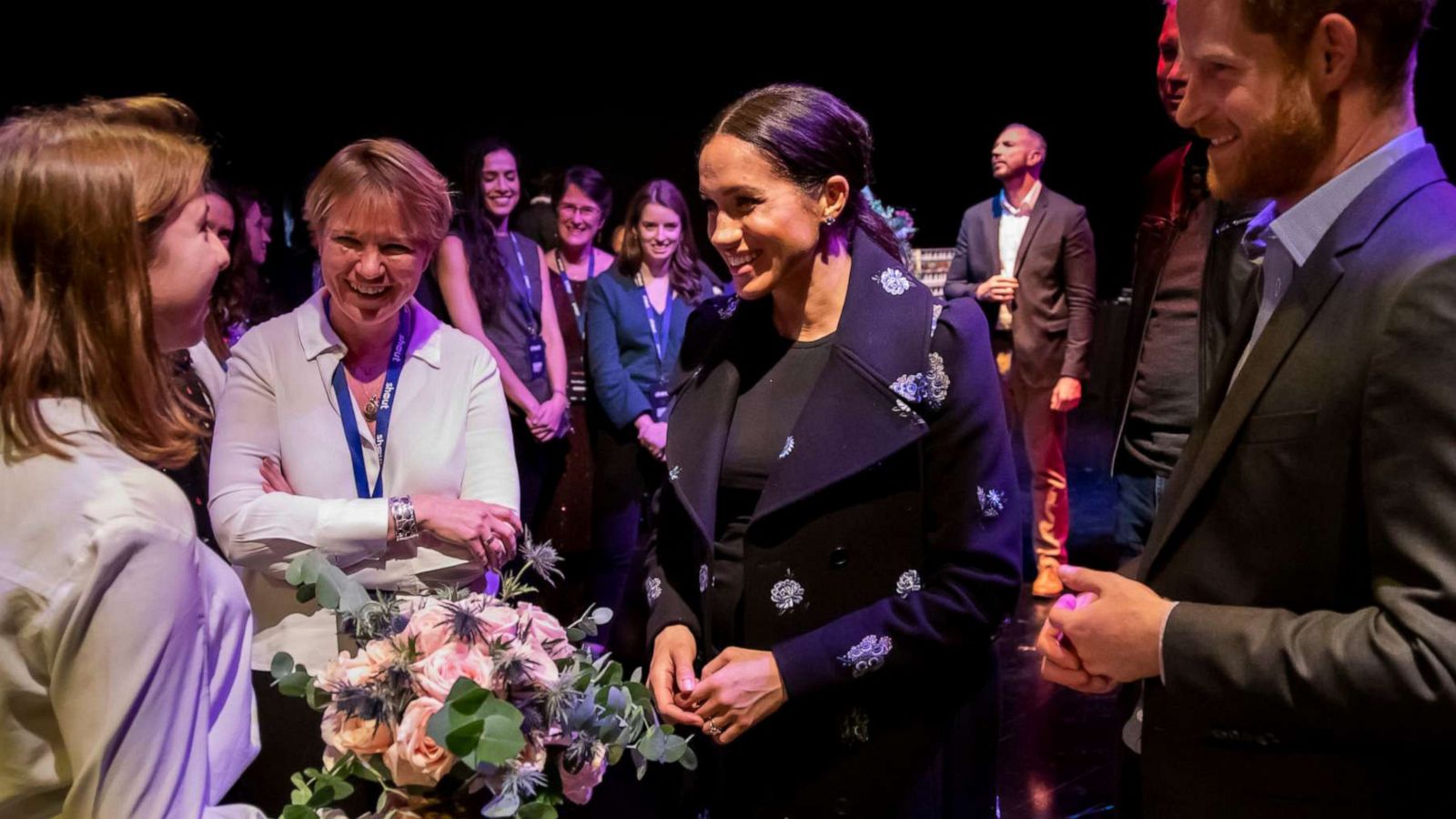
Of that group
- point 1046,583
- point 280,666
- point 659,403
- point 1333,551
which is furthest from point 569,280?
point 1333,551

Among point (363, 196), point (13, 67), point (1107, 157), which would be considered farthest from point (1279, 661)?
point (1107, 157)

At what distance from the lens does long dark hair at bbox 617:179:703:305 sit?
505cm

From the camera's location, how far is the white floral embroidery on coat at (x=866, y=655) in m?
1.77

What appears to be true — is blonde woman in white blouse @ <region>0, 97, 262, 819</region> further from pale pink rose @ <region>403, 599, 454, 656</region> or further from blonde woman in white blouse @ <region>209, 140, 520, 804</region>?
blonde woman in white blouse @ <region>209, 140, 520, 804</region>

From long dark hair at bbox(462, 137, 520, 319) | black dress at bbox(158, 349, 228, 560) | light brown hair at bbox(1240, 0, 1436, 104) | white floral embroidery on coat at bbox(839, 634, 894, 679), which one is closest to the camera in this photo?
light brown hair at bbox(1240, 0, 1436, 104)

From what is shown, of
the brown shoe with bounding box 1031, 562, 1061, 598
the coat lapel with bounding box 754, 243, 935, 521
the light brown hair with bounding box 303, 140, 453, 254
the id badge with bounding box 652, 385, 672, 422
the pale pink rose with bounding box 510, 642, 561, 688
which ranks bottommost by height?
the brown shoe with bounding box 1031, 562, 1061, 598

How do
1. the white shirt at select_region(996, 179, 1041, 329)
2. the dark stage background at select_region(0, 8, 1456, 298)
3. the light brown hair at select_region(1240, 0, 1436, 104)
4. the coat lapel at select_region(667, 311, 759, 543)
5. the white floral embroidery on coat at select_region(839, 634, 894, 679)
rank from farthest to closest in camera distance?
the dark stage background at select_region(0, 8, 1456, 298) → the white shirt at select_region(996, 179, 1041, 329) → the coat lapel at select_region(667, 311, 759, 543) → the white floral embroidery on coat at select_region(839, 634, 894, 679) → the light brown hair at select_region(1240, 0, 1436, 104)

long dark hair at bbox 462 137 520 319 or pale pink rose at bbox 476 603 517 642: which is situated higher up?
pale pink rose at bbox 476 603 517 642

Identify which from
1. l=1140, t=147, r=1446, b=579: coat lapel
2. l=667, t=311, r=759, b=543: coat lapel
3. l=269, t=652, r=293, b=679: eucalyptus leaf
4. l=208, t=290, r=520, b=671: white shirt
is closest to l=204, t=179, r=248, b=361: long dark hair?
l=208, t=290, r=520, b=671: white shirt

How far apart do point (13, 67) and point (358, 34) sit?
1926 millimetres

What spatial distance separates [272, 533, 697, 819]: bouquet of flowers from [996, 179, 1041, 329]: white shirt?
4.56 m

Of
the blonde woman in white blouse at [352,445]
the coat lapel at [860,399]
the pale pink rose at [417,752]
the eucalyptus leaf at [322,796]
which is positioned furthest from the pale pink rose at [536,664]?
the blonde woman in white blouse at [352,445]

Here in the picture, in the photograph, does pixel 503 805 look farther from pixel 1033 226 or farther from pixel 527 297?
pixel 1033 226

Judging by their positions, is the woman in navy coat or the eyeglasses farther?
the eyeglasses
